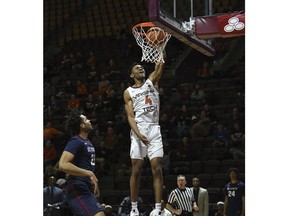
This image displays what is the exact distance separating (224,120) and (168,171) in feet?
7.34

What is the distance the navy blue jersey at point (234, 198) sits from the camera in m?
12.2

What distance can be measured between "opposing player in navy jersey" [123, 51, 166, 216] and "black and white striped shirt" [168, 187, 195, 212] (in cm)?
295

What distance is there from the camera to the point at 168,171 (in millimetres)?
16469

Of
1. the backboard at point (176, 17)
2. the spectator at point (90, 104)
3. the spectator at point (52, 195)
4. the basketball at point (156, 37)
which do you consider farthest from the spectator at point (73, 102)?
the basketball at point (156, 37)

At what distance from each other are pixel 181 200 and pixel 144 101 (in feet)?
11.0

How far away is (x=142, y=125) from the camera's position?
958 centimetres

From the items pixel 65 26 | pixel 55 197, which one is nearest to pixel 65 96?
pixel 65 26

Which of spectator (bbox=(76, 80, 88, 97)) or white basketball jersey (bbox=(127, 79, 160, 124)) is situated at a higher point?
spectator (bbox=(76, 80, 88, 97))

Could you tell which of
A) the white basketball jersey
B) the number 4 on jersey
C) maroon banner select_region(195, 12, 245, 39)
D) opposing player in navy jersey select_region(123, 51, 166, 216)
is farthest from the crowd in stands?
maroon banner select_region(195, 12, 245, 39)

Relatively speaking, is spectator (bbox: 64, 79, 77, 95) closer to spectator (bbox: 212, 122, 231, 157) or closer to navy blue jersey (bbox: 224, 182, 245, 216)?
spectator (bbox: 212, 122, 231, 157)

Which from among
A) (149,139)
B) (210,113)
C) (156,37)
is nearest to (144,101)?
(149,139)

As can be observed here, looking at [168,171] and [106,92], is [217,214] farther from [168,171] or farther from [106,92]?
[106,92]

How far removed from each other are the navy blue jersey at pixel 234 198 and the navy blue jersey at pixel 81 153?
473 centimetres

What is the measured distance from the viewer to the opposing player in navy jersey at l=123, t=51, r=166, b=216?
31.0ft
